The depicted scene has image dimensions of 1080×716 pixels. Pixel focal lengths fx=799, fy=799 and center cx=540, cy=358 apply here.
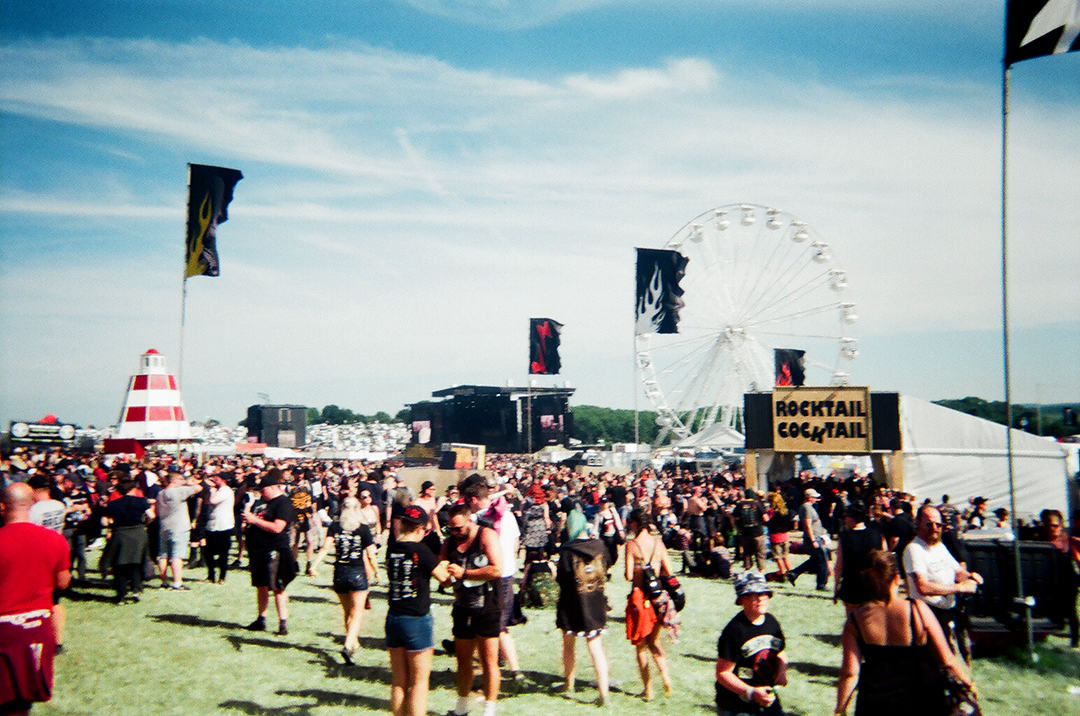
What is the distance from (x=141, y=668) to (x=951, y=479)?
22.8 metres

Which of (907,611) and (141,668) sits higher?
(907,611)

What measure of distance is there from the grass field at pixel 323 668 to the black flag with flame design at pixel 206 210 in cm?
772

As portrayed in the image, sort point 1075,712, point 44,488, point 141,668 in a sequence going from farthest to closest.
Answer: point 44,488 → point 141,668 → point 1075,712

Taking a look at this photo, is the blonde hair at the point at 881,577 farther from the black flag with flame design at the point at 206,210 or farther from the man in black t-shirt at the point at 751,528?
the black flag with flame design at the point at 206,210

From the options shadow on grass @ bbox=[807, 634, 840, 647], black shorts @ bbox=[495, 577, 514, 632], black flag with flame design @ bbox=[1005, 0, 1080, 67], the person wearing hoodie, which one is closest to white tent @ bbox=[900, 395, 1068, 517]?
shadow on grass @ bbox=[807, 634, 840, 647]

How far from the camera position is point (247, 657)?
834 cm

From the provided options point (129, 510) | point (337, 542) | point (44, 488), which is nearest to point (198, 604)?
point (129, 510)

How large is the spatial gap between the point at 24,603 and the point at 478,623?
3.07m

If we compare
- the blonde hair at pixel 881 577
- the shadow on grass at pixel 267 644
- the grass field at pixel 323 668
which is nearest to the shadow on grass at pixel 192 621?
the grass field at pixel 323 668

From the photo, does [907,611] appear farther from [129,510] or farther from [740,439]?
[740,439]

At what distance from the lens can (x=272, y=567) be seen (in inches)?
355

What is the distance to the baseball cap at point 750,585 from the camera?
441 centimetres

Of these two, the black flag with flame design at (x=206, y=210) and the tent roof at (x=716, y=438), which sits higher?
the black flag with flame design at (x=206, y=210)

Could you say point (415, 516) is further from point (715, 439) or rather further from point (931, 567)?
point (715, 439)
